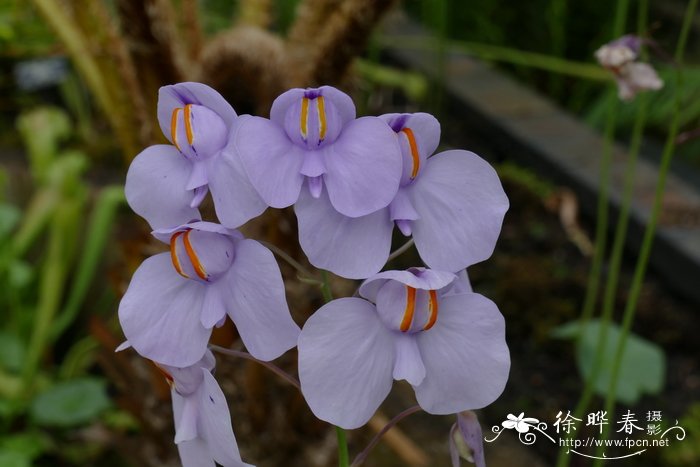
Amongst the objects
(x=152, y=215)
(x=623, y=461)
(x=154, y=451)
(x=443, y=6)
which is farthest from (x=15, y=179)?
(x=152, y=215)

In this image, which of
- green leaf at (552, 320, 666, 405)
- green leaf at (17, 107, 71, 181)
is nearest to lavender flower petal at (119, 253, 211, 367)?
green leaf at (552, 320, 666, 405)

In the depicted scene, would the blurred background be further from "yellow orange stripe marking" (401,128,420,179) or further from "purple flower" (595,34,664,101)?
"yellow orange stripe marking" (401,128,420,179)

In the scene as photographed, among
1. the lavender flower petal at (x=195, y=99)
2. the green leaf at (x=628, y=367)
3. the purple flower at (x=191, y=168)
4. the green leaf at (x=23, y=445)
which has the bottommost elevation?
the green leaf at (x=23, y=445)

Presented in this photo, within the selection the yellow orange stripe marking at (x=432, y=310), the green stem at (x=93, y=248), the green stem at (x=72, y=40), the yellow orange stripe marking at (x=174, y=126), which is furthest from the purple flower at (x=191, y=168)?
the green stem at (x=93, y=248)

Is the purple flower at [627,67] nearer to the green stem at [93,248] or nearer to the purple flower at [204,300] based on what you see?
the purple flower at [204,300]

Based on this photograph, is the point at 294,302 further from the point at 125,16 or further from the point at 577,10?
the point at 577,10

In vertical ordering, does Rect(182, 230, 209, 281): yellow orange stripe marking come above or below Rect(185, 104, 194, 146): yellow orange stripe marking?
below
